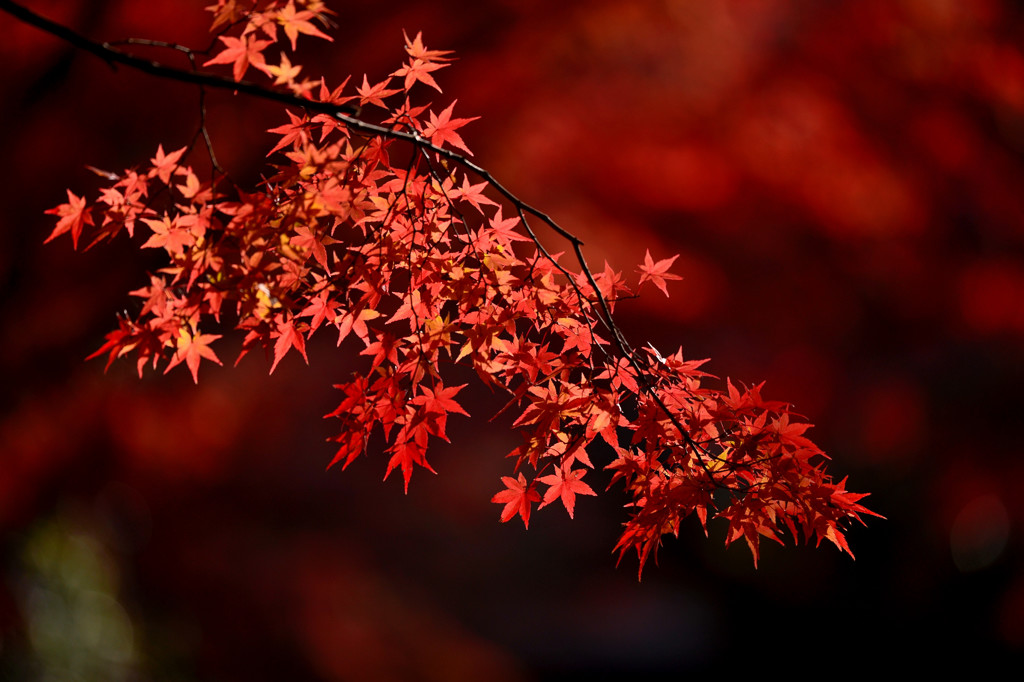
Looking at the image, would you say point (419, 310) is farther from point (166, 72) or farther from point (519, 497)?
point (166, 72)

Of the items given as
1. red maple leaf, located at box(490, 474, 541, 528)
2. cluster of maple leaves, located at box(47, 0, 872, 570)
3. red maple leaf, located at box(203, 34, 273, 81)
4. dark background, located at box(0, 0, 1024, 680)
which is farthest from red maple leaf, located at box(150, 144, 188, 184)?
dark background, located at box(0, 0, 1024, 680)

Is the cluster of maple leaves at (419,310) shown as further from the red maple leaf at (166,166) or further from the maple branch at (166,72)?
the maple branch at (166,72)

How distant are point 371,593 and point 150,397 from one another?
1551 mm

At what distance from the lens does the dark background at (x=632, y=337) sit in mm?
3508

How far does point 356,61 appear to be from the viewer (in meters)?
3.54

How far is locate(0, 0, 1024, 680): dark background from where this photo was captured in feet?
11.5

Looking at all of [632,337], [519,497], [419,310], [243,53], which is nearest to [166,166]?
[243,53]

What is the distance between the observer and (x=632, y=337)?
11.8 feet

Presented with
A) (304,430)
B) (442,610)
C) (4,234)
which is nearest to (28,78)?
(4,234)

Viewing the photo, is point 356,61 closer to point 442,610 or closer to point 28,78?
point 28,78

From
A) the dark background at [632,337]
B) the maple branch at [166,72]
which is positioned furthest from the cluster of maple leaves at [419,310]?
the dark background at [632,337]

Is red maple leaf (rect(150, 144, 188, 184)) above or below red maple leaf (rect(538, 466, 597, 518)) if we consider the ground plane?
above

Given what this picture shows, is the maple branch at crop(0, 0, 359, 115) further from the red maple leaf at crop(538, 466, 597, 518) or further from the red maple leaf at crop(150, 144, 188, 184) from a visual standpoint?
the red maple leaf at crop(538, 466, 597, 518)

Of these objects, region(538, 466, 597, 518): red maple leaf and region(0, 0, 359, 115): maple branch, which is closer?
region(0, 0, 359, 115): maple branch
